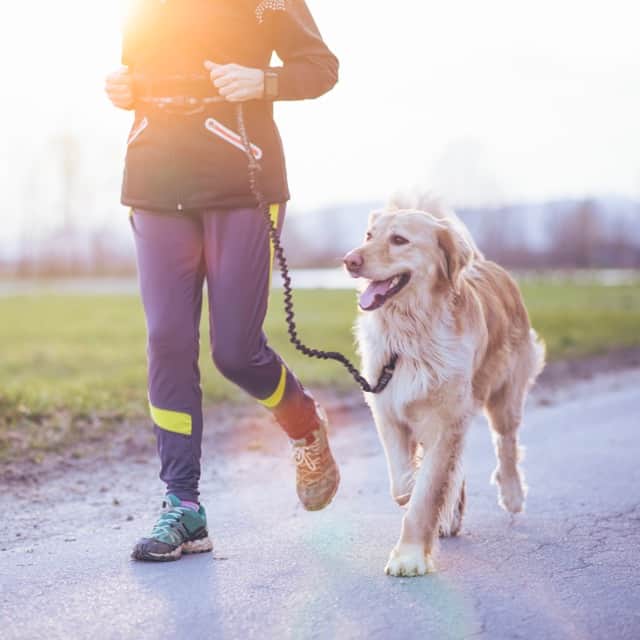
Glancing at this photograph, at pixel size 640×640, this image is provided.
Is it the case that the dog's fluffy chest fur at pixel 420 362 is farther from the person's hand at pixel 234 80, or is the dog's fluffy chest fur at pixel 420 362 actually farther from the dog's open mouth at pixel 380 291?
the person's hand at pixel 234 80

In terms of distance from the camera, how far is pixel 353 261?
4199 millimetres

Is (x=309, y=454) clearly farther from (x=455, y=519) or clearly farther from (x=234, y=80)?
(x=234, y=80)

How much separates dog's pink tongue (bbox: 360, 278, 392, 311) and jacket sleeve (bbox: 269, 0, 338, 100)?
859mm

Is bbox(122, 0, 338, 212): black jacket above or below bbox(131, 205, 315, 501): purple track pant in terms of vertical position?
above

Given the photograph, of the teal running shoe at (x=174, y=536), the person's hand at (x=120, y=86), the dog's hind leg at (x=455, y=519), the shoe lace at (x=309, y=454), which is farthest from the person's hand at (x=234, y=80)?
the dog's hind leg at (x=455, y=519)

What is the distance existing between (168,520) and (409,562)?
1.02 m

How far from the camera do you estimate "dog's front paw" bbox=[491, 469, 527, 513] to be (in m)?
5.00

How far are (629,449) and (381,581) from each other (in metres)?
3.52

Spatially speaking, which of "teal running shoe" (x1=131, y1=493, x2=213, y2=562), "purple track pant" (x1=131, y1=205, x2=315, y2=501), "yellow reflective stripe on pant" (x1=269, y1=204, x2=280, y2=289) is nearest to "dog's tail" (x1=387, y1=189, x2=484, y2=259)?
"yellow reflective stripe on pant" (x1=269, y1=204, x2=280, y2=289)

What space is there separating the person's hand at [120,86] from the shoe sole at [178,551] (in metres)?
1.86

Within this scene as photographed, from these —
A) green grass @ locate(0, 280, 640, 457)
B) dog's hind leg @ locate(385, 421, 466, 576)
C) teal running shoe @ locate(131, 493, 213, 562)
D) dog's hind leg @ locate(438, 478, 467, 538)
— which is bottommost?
green grass @ locate(0, 280, 640, 457)

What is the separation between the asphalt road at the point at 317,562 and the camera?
3197mm

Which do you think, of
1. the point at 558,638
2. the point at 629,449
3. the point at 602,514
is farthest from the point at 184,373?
the point at 629,449

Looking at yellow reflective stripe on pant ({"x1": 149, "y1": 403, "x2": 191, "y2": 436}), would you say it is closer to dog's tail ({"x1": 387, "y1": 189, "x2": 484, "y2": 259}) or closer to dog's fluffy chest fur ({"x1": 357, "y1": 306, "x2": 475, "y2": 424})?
dog's fluffy chest fur ({"x1": 357, "y1": 306, "x2": 475, "y2": 424})
